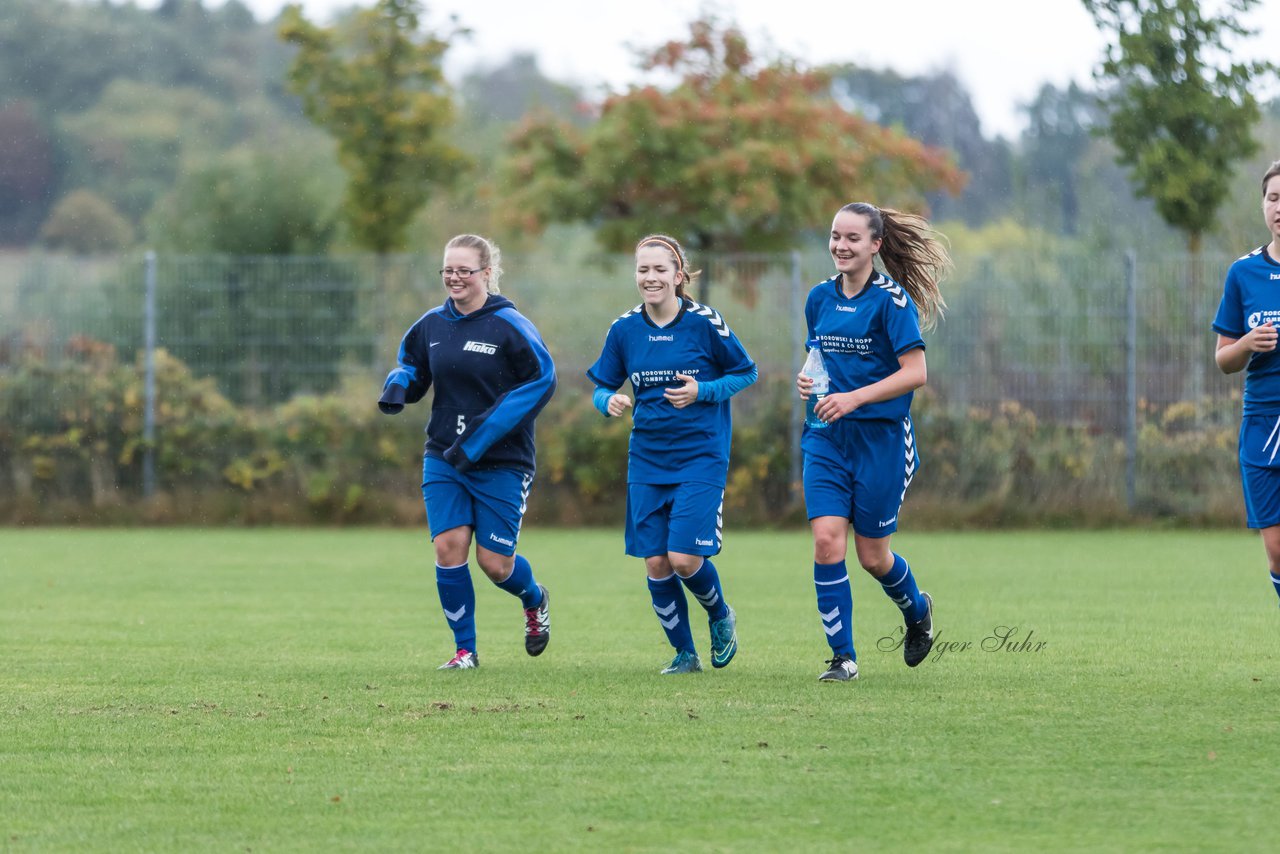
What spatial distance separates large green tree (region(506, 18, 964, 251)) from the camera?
24734 millimetres

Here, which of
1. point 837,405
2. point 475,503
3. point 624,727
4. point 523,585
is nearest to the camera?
point 624,727

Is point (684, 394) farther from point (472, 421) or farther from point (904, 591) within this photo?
point (904, 591)

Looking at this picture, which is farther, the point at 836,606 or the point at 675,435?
the point at 675,435

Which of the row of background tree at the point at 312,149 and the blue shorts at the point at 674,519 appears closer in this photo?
the blue shorts at the point at 674,519

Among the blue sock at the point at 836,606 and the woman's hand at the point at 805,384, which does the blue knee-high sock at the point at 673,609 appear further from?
the woman's hand at the point at 805,384

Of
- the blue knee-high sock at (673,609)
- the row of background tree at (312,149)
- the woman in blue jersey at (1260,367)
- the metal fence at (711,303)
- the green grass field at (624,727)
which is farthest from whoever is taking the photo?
the row of background tree at (312,149)

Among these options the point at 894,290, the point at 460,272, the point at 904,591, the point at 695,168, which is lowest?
the point at 904,591

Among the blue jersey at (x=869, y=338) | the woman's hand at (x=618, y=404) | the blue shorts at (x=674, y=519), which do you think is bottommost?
the blue shorts at (x=674, y=519)

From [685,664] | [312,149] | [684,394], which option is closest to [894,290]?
[684,394]

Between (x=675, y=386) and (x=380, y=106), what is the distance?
17.3 m

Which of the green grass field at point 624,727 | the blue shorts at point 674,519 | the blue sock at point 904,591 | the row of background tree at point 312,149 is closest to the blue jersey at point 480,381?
the blue shorts at point 674,519

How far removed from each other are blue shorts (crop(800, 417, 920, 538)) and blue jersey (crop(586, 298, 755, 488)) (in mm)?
515

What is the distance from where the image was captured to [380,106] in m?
24.6

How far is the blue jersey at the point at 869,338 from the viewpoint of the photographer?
7.77 meters
